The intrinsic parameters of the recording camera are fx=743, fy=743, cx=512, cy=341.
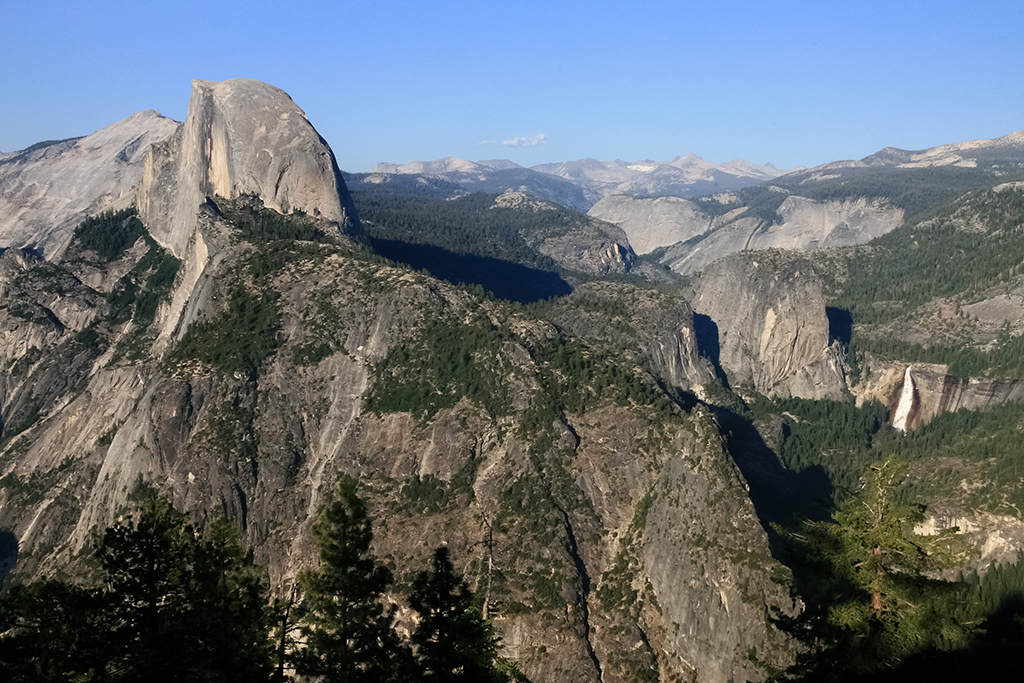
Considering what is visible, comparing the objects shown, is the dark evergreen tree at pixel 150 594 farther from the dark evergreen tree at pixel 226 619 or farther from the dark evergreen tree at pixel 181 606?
the dark evergreen tree at pixel 226 619

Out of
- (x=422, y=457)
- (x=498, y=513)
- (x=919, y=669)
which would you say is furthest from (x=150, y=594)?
(x=422, y=457)

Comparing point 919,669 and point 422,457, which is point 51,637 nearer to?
point 919,669

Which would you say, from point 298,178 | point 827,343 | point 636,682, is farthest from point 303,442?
point 827,343

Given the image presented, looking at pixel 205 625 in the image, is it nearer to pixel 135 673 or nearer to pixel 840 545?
pixel 135 673

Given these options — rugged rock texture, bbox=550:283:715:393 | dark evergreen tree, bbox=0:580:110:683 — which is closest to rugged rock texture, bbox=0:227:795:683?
rugged rock texture, bbox=550:283:715:393

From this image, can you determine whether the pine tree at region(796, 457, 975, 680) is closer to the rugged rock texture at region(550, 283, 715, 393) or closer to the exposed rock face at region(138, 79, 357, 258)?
the rugged rock texture at region(550, 283, 715, 393)
